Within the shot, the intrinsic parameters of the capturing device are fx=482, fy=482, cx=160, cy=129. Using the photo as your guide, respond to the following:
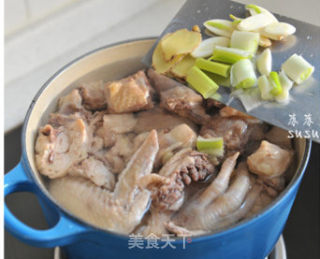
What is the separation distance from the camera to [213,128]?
0.99m

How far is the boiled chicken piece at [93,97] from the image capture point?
107cm

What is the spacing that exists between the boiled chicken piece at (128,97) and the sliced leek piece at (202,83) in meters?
0.11

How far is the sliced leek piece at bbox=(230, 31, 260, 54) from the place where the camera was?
3.25 feet

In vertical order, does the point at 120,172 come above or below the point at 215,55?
below

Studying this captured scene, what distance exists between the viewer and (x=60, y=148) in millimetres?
976

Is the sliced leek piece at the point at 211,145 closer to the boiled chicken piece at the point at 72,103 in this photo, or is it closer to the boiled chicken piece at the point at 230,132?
the boiled chicken piece at the point at 230,132

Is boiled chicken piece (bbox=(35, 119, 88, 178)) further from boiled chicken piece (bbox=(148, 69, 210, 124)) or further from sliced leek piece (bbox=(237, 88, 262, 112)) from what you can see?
sliced leek piece (bbox=(237, 88, 262, 112))

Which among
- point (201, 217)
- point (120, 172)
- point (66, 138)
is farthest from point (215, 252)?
point (66, 138)

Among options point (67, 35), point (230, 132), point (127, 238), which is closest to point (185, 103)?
point (230, 132)

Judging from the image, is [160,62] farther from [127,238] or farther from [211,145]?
[127,238]

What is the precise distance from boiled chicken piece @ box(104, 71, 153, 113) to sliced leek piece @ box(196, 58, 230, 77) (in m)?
0.14

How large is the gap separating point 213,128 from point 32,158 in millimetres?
369

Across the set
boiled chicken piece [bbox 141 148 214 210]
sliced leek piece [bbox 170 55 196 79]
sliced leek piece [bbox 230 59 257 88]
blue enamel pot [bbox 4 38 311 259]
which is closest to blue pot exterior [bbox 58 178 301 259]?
blue enamel pot [bbox 4 38 311 259]

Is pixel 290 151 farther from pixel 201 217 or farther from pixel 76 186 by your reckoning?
pixel 76 186
